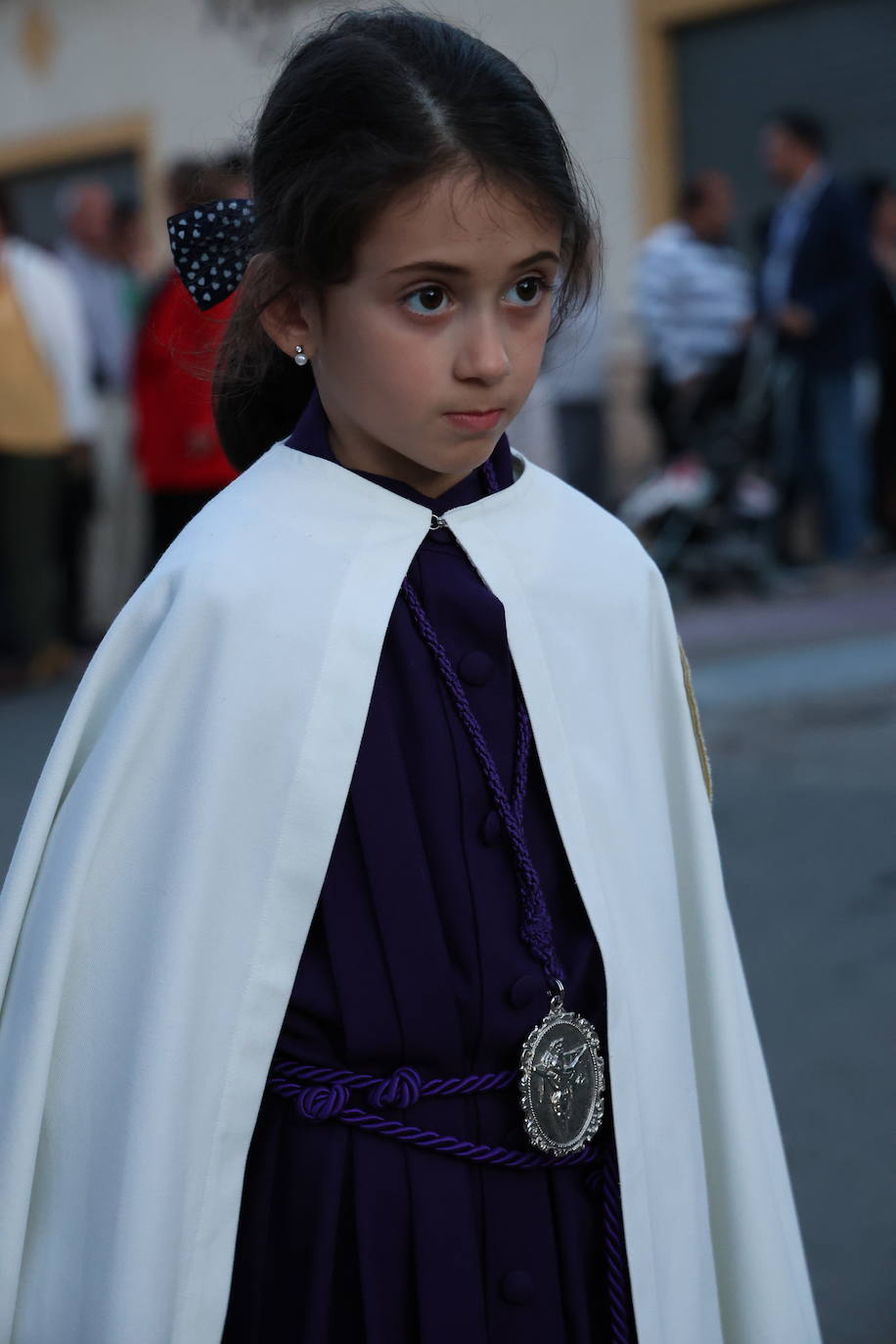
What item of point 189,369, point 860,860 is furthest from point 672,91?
point 189,369

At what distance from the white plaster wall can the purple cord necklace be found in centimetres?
952

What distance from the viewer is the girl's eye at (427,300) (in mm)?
1722

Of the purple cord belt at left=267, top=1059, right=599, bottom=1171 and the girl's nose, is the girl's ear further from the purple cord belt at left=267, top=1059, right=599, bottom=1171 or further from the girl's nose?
the purple cord belt at left=267, top=1059, right=599, bottom=1171

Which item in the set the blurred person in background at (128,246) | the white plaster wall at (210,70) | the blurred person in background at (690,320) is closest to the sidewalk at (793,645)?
Answer: the blurred person in background at (690,320)

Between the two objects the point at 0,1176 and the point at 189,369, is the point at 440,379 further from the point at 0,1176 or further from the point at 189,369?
the point at 0,1176

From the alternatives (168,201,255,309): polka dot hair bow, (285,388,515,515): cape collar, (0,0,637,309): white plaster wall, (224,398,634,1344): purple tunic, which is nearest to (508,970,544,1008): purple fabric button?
(224,398,634,1344): purple tunic

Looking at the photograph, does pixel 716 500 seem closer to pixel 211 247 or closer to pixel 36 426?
pixel 36 426

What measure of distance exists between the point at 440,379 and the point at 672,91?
11.1 metres

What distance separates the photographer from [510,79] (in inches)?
71.9

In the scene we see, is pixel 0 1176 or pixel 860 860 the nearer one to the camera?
pixel 0 1176

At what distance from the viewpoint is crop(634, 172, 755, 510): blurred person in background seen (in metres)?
8.86

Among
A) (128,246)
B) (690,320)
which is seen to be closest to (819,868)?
(690,320)

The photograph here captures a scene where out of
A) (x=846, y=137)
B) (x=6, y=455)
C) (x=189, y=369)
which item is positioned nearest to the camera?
(x=189, y=369)

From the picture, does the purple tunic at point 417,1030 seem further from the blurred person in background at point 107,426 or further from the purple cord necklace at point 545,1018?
the blurred person in background at point 107,426
